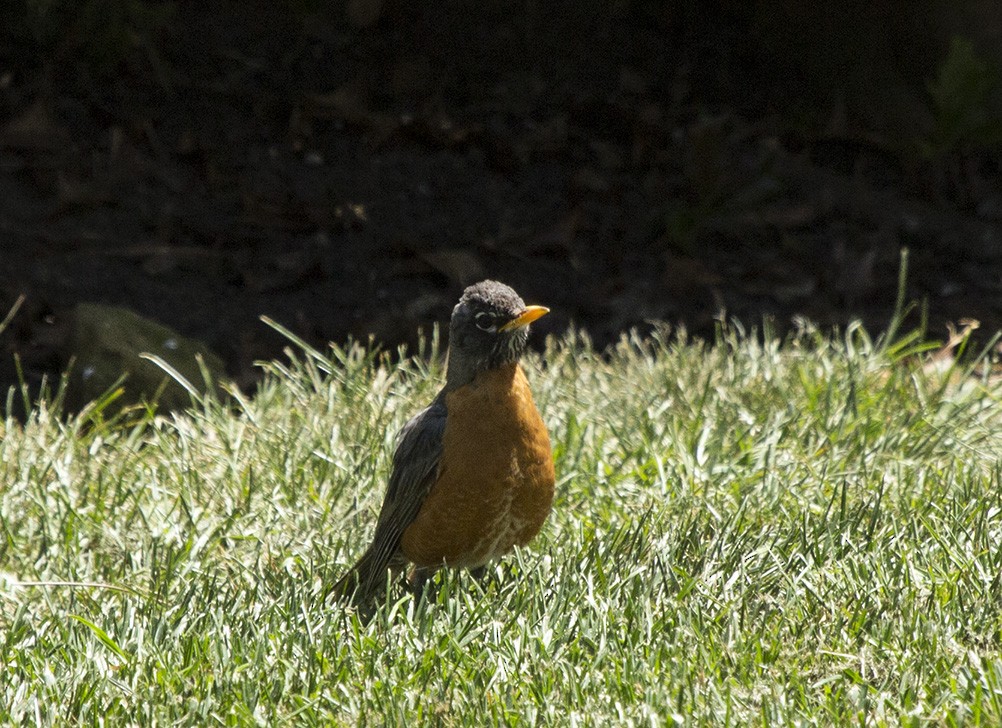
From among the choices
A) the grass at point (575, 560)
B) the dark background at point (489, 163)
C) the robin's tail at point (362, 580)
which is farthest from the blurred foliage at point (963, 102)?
the robin's tail at point (362, 580)

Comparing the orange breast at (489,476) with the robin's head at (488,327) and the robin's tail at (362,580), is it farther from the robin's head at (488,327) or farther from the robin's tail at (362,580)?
the robin's tail at (362,580)

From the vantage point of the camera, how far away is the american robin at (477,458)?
3068 millimetres

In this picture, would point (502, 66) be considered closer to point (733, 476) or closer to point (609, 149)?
point (609, 149)

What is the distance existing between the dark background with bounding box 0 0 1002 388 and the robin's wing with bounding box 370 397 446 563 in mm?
2142

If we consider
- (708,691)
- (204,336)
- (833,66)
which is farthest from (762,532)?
(833,66)

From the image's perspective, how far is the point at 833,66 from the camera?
7.04 metres

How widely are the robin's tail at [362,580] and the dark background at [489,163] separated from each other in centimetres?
216

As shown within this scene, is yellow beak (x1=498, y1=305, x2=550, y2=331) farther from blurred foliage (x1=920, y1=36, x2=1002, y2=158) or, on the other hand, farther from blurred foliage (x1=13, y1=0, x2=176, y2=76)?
blurred foliage (x1=13, y1=0, x2=176, y2=76)

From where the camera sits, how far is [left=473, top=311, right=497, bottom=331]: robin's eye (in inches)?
122

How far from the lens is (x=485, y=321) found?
3.10m

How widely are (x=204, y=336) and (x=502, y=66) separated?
264 cm

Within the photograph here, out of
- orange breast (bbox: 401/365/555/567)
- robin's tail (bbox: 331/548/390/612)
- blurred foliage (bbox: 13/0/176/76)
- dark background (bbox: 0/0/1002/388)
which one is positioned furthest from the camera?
blurred foliage (bbox: 13/0/176/76)

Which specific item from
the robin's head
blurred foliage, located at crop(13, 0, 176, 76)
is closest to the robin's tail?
the robin's head

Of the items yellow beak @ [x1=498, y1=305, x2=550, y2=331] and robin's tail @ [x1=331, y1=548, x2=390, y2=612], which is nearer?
yellow beak @ [x1=498, y1=305, x2=550, y2=331]
